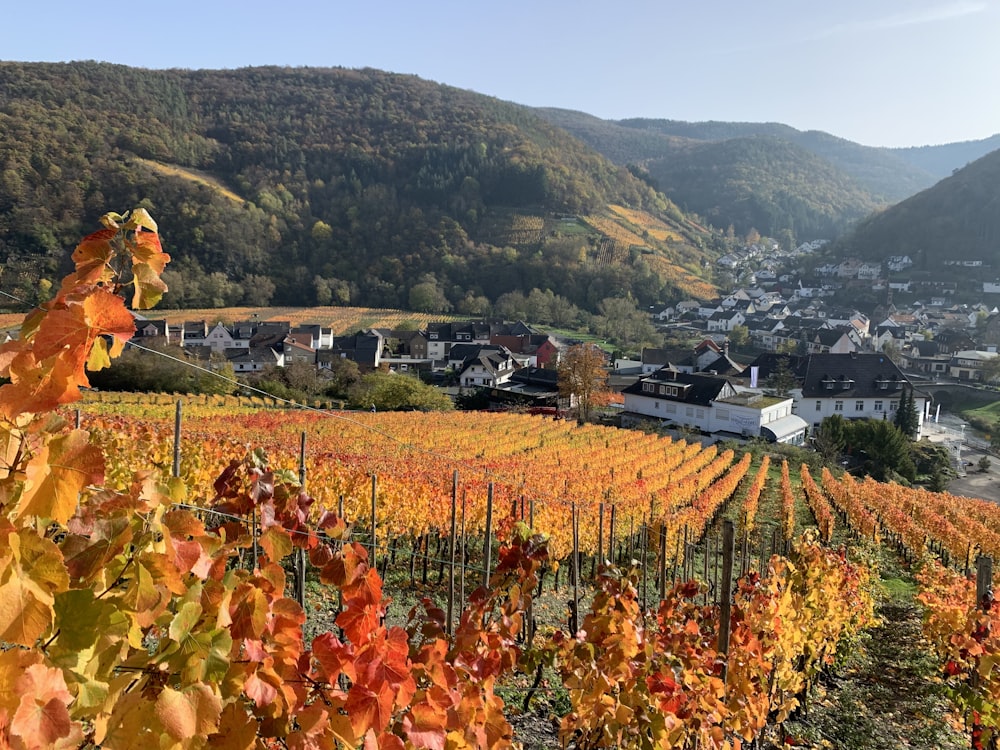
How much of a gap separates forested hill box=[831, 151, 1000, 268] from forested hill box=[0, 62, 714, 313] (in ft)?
91.3

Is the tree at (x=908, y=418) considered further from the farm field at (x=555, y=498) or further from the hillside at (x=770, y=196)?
the hillside at (x=770, y=196)

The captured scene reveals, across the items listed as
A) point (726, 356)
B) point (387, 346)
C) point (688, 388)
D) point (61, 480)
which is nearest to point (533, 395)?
point (688, 388)

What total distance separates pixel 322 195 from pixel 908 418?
104m

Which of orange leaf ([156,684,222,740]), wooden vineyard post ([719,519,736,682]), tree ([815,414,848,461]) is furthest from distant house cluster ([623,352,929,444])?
orange leaf ([156,684,222,740])

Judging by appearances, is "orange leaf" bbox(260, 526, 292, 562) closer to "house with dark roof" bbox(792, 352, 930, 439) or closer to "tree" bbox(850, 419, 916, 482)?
"tree" bbox(850, 419, 916, 482)

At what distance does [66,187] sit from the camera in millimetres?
85750

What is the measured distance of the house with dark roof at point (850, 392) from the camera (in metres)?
39.2

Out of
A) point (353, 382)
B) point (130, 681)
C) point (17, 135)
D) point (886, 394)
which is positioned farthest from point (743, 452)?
point (17, 135)

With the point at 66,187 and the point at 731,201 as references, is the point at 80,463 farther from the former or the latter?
the point at 731,201

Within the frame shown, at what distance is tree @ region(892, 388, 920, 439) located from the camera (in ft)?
117

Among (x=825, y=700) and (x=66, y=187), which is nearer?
(x=825, y=700)

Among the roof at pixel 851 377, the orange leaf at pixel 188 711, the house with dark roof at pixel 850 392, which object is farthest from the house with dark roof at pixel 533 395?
the orange leaf at pixel 188 711

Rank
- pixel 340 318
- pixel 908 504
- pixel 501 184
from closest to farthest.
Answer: pixel 908 504 → pixel 340 318 → pixel 501 184

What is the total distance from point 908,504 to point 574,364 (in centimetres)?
1995
